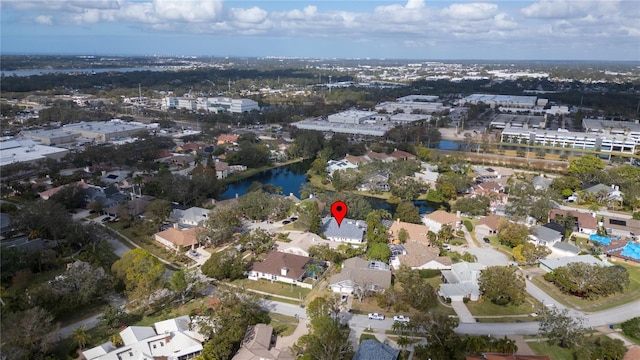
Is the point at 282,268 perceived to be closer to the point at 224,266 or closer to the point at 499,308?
the point at 224,266

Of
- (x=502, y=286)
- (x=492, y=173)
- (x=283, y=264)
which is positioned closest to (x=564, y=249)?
(x=502, y=286)

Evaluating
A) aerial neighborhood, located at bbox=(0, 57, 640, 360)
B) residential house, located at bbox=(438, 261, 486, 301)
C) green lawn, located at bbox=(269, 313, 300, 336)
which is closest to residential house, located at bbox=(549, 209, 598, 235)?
aerial neighborhood, located at bbox=(0, 57, 640, 360)

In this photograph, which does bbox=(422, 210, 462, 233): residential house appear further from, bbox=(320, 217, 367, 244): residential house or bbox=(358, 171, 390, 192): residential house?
bbox=(358, 171, 390, 192): residential house

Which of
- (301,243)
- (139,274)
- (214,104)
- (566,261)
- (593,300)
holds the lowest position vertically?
(593,300)

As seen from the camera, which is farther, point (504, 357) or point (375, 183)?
point (375, 183)

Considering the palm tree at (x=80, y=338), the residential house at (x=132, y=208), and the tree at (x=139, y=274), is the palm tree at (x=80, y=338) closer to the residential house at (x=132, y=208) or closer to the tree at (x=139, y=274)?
the tree at (x=139, y=274)

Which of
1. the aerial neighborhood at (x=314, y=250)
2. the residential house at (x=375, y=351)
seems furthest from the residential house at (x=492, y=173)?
the residential house at (x=375, y=351)
